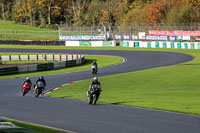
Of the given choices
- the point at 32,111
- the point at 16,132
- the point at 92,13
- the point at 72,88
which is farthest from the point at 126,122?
the point at 92,13

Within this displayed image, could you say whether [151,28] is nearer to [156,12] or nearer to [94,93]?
[156,12]

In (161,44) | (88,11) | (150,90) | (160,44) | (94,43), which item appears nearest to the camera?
(150,90)

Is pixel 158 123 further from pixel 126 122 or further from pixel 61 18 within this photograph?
pixel 61 18

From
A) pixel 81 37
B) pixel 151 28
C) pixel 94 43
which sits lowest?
pixel 94 43

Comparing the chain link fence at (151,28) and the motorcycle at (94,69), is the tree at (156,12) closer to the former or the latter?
the chain link fence at (151,28)

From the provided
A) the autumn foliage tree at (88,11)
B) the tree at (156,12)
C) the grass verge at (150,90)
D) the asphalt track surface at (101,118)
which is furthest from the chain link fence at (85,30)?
the asphalt track surface at (101,118)

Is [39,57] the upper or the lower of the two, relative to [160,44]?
lower

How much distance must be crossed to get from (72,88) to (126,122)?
52.1 ft

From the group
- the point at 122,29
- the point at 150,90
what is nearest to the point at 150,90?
the point at 150,90

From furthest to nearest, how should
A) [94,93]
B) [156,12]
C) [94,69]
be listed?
[156,12] → [94,69] → [94,93]

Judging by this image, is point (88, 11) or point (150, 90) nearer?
point (150, 90)

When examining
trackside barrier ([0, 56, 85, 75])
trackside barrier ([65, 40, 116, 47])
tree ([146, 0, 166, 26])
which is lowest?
trackside barrier ([0, 56, 85, 75])

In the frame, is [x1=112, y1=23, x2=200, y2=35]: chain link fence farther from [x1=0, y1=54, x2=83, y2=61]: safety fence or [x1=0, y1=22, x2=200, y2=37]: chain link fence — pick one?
[x1=0, y1=54, x2=83, y2=61]: safety fence

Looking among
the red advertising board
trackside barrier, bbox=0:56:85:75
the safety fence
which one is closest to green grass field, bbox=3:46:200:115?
trackside barrier, bbox=0:56:85:75
